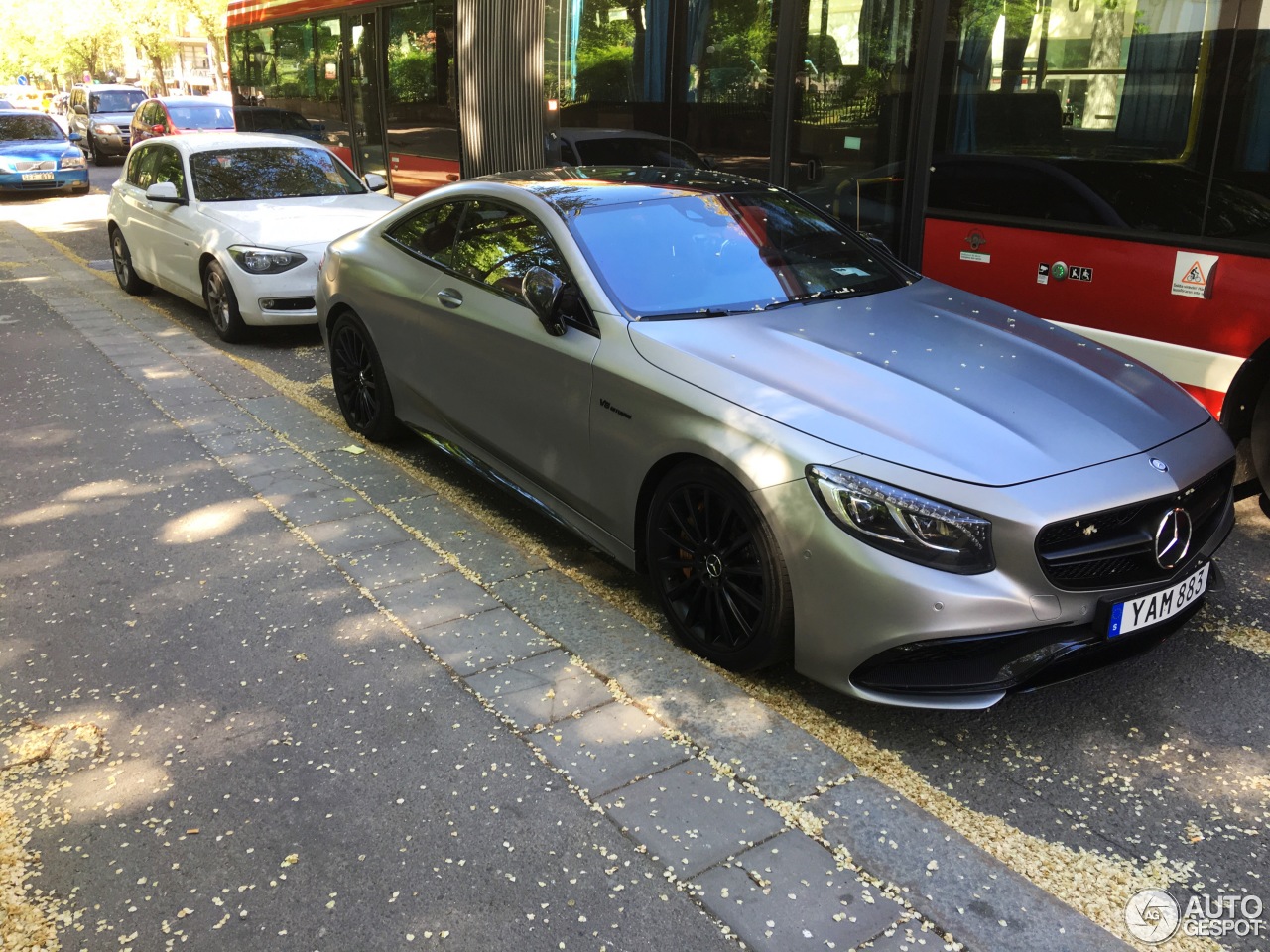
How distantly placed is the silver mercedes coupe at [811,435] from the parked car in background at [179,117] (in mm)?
19143

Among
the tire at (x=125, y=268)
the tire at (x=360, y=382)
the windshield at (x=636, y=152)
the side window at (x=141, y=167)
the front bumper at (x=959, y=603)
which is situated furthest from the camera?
the tire at (x=125, y=268)

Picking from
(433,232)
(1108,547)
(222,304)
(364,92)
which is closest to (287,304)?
(222,304)

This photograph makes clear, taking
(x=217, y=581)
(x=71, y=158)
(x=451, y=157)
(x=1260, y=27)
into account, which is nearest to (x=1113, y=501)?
(x=1260, y=27)

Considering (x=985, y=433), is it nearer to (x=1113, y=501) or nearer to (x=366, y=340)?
(x=1113, y=501)

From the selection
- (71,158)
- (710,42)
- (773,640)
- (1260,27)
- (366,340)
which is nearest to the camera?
(773,640)

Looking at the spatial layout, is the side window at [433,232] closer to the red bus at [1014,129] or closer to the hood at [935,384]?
the hood at [935,384]

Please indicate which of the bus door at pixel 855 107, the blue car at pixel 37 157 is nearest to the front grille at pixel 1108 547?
the bus door at pixel 855 107

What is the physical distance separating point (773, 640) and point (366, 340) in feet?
10.9

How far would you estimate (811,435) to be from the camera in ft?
11.1

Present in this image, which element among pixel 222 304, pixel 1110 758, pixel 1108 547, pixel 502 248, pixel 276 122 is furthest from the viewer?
pixel 276 122

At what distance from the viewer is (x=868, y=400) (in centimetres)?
352

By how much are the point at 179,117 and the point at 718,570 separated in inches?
859
